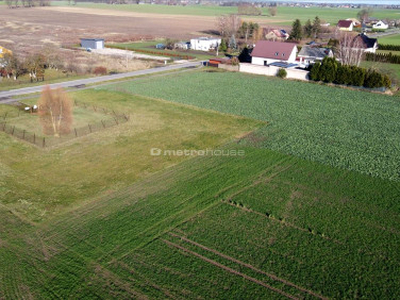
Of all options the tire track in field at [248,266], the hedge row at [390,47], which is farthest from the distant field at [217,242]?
the hedge row at [390,47]

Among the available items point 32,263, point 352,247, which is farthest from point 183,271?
point 352,247

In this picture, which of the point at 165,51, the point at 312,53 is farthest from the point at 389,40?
the point at 165,51

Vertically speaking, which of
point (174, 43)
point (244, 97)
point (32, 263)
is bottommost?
point (32, 263)

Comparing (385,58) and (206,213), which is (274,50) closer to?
(385,58)

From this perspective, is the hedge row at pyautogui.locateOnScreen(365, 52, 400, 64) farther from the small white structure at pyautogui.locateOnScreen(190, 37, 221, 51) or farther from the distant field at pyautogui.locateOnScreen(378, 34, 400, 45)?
A: the small white structure at pyautogui.locateOnScreen(190, 37, 221, 51)

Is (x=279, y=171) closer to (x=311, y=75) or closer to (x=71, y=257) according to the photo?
(x=71, y=257)

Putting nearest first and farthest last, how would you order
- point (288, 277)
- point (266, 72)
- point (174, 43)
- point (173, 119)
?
point (288, 277) < point (173, 119) < point (266, 72) < point (174, 43)

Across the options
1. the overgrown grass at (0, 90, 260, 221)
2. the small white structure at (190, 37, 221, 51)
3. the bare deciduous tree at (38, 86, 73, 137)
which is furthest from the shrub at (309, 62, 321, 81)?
the bare deciduous tree at (38, 86, 73, 137)
